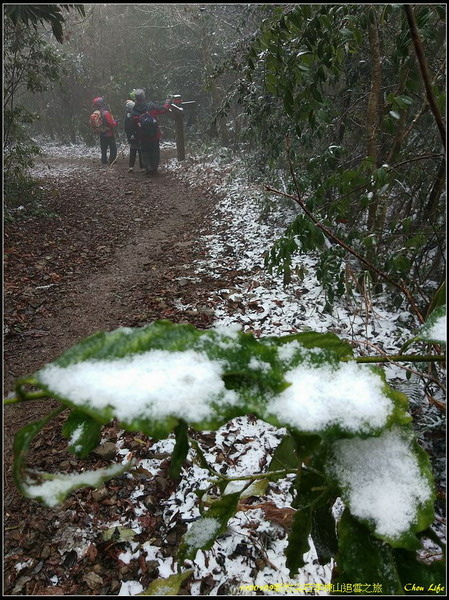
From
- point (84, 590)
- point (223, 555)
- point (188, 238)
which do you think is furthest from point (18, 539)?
point (188, 238)

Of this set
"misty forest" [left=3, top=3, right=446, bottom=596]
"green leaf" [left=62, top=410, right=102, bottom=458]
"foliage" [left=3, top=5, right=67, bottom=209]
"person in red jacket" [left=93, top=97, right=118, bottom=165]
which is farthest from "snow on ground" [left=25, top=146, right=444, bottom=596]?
"person in red jacket" [left=93, top=97, right=118, bottom=165]

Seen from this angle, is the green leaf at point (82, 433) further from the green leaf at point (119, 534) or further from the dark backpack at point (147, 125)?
the dark backpack at point (147, 125)

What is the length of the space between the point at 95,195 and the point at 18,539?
5235mm

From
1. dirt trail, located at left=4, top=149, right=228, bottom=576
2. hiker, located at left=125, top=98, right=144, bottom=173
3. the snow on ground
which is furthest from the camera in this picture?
hiker, located at left=125, top=98, right=144, bottom=173

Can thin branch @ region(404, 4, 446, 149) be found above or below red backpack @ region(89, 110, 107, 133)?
below

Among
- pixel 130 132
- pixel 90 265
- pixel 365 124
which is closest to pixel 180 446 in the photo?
pixel 365 124

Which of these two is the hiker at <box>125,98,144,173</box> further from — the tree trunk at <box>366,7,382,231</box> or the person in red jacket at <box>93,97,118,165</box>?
the tree trunk at <box>366,7,382,231</box>

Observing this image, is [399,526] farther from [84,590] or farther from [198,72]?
[198,72]

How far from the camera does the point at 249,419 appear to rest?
1943 millimetres

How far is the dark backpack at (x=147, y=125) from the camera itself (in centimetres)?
679

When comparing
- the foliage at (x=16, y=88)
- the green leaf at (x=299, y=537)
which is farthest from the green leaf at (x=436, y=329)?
the foliage at (x=16, y=88)

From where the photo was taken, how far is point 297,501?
51 centimetres

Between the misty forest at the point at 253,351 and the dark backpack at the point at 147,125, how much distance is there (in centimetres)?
160

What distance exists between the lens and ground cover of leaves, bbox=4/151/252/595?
1454 mm
